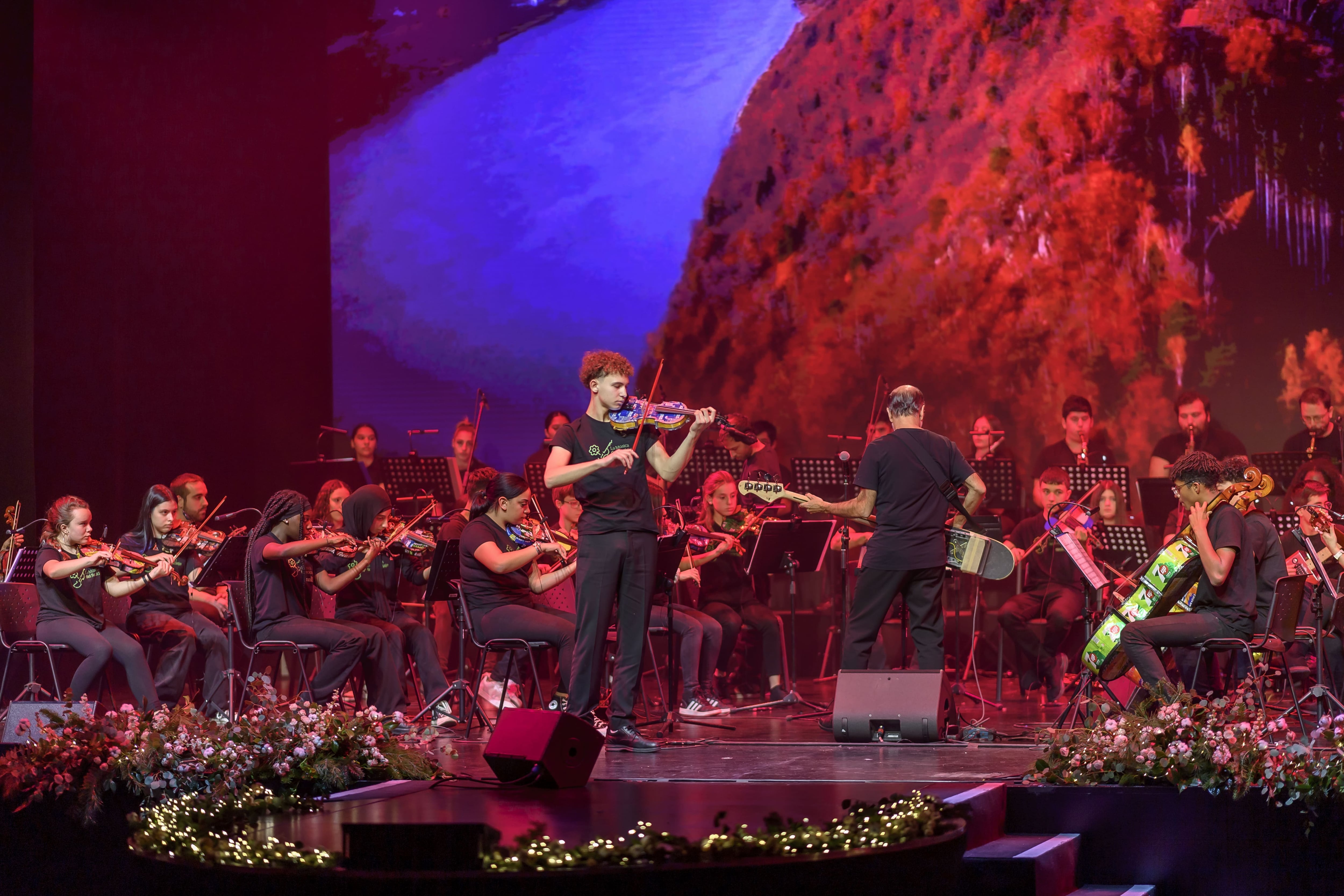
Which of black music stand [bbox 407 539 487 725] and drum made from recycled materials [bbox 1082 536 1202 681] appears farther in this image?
black music stand [bbox 407 539 487 725]

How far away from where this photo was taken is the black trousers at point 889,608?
253 inches

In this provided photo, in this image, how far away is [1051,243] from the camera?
11.0 meters

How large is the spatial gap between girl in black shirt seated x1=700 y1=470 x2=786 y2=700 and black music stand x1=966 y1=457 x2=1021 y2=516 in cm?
164

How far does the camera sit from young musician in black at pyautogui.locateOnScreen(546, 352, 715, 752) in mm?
5996

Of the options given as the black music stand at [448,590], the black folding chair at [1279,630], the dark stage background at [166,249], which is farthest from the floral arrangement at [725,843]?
the dark stage background at [166,249]

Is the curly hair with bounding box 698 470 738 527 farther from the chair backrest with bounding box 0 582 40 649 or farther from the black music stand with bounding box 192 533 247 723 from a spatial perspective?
the chair backrest with bounding box 0 582 40 649

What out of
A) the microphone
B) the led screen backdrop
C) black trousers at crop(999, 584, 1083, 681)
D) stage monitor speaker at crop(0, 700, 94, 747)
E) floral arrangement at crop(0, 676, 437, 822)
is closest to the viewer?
floral arrangement at crop(0, 676, 437, 822)

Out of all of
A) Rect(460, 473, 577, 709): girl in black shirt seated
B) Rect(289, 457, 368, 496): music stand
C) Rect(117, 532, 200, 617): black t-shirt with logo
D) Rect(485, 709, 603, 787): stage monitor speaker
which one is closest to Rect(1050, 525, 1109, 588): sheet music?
Rect(460, 473, 577, 709): girl in black shirt seated

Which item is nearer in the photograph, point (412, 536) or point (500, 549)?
point (500, 549)

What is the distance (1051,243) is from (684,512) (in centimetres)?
400

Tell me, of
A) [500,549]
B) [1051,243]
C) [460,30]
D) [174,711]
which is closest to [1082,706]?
[500,549]

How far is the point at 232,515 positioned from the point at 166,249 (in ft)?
11.3

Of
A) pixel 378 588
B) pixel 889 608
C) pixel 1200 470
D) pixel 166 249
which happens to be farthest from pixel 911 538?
pixel 166 249

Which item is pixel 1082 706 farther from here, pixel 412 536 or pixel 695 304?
pixel 695 304
